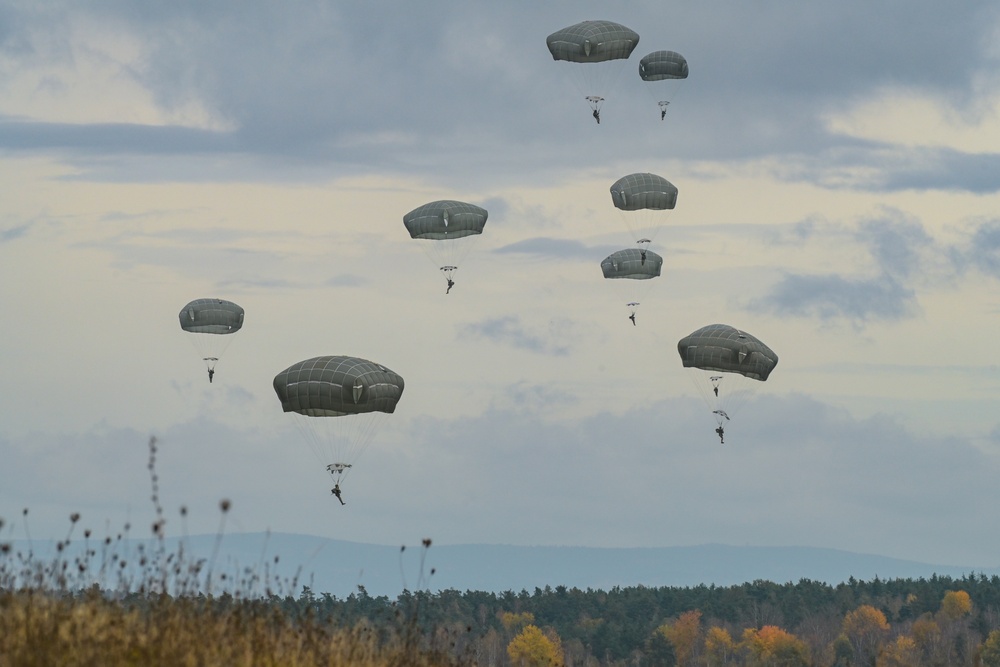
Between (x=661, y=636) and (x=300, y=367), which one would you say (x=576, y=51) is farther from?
(x=661, y=636)

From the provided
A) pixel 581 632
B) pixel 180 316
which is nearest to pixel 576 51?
pixel 180 316

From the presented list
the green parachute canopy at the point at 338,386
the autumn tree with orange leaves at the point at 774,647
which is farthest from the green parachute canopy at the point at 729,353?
the autumn tree with orange leaves at the point at 774,647

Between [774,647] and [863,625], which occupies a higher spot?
[863,625]

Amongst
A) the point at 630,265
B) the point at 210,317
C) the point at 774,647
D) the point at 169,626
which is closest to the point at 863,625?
the point at 774,647

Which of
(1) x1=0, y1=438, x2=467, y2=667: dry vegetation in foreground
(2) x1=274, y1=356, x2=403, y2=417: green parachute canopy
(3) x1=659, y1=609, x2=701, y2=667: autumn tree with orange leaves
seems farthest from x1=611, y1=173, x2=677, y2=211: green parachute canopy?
(3) x1=659, y1=609, x2=701, y2=667: autumn tree with orange leaves

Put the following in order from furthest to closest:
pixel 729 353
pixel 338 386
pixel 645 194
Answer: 1. pixel 645 194
2. pixel 729 353
3. pixel 338 386

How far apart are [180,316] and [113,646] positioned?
48.3 metres

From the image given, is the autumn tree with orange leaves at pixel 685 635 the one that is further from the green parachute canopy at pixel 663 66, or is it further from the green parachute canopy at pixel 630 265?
the green parachute canopy at pixel 663 66

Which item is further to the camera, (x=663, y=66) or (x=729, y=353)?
(x=663, y=66)

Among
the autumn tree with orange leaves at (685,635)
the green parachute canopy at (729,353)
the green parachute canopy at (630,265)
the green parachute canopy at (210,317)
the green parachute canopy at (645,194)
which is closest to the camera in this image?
the green parachute canopy at (729,353)

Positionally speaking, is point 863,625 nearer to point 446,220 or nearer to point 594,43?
point 594,43

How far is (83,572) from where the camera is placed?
12805mm

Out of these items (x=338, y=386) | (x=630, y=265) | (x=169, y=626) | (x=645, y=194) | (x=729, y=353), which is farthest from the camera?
(x=630, y=265)

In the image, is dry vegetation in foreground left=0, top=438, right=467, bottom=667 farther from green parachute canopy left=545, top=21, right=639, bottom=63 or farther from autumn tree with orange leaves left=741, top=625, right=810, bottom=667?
autumn tree with orange leaves left=741, top=625, right=810, bottom=667
